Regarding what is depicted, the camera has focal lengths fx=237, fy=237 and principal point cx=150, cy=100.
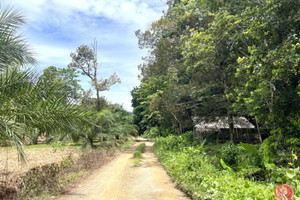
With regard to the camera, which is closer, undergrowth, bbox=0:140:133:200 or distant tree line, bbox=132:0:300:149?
undergrowth, bbox=0:140:133:200

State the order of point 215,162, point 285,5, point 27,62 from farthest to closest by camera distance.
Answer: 1. point 215,162
2. point 285,5
3. point 27,62

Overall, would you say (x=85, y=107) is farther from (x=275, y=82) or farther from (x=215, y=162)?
(x=215, y=162)

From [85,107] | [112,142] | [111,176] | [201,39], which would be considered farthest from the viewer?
[112,142]

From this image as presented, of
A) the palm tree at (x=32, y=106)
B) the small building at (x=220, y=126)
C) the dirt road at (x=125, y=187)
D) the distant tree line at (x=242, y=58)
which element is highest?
the distant tree line at (x=242, y=58)

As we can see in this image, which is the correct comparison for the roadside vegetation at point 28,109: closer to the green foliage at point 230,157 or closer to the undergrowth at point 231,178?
the undergrowth at point 231,178

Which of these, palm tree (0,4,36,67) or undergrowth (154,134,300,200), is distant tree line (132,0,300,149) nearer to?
undergrowth (154,134,300,200)

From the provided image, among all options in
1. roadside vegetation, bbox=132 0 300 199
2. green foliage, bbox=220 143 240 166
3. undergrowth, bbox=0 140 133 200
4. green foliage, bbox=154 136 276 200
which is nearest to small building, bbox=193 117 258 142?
roadside vegetation, bbox=132 0 300 199

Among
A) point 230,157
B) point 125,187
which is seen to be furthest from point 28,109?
point 230,157

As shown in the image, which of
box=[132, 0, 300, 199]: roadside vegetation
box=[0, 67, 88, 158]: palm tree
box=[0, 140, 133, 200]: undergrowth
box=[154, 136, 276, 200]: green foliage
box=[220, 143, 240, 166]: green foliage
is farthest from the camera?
box=[220, 143, 240, 166]: green foliage

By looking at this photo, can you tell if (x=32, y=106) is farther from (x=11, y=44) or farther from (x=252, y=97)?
(x=252, y=97)

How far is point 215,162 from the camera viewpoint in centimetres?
1080

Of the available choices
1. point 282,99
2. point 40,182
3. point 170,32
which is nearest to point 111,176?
point 40,182

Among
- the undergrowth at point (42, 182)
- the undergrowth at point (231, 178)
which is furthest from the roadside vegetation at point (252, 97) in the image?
the undergrowth at point (42, 182)

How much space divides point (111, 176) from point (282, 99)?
6949mm
